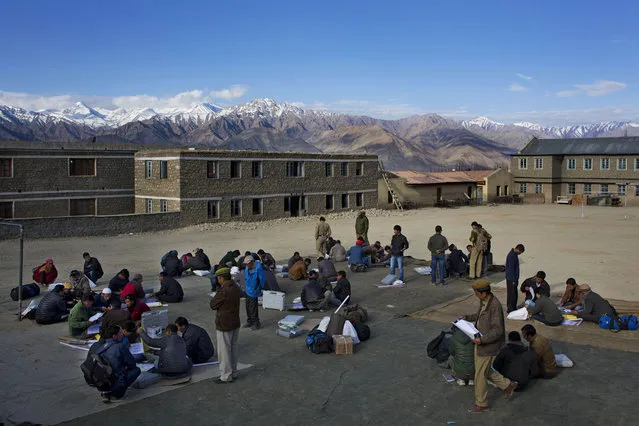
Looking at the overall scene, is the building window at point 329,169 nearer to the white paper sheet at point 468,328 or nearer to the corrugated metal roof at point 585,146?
the corrugated metal roof at point 585,146

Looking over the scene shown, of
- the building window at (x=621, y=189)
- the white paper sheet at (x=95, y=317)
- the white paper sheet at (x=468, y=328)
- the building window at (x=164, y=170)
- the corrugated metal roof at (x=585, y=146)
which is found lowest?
the white paper sheet at (x=95, y=317)

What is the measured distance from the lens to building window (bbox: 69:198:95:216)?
124ft

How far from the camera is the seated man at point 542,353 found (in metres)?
9.38

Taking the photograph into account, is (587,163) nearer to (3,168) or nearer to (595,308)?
(3,168)

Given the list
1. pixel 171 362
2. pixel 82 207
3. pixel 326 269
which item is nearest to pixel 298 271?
pixel 326 269

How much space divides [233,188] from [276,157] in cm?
436

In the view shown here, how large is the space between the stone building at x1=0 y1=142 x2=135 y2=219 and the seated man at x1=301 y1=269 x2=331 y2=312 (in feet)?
89.2

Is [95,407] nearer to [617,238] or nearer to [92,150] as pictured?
[617,238]

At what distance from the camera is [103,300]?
544 inches

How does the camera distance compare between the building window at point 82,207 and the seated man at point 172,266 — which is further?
the building window at point 82,207

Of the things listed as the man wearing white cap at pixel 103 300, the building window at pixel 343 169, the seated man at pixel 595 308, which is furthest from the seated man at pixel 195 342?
the building window at pixel 343 169

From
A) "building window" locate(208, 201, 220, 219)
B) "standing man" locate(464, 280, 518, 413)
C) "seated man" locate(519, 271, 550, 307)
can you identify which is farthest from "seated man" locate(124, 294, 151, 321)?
"building window" locate(208, 201, 220, 219)

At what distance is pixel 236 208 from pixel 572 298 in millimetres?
26651

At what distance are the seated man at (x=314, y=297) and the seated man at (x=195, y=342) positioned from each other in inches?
165
